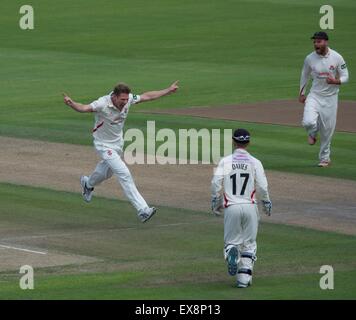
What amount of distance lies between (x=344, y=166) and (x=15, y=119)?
8.86m

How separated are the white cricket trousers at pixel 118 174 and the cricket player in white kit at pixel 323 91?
222 inches

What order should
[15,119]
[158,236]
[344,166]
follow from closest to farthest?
[158,236] < [344,166] < [15,119]

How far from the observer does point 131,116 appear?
100 feet

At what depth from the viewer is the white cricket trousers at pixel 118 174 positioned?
19.5m

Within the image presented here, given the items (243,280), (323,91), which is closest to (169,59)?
(323,91)

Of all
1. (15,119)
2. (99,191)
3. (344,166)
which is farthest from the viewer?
(15,119)

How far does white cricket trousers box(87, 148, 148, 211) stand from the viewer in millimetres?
19469

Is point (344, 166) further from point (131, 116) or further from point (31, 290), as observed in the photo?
point (31, 290)

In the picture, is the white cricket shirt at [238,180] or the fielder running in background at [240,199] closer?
the fielder running in background at [240,199]

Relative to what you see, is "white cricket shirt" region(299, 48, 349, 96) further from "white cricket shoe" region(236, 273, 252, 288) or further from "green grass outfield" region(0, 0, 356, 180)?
"white cricket shoe" region(236, 273, 252, 288)

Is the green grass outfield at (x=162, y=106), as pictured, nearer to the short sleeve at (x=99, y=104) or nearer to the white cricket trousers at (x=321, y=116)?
the white cricket trousers at (x=321, y=116)

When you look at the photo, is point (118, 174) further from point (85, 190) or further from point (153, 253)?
point (153, 253)

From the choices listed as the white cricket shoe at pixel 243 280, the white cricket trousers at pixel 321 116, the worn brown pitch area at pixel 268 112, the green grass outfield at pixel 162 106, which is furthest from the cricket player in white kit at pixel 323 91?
the white cricket shoe at pixel 243 280

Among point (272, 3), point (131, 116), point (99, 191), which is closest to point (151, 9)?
point (272, 3)
